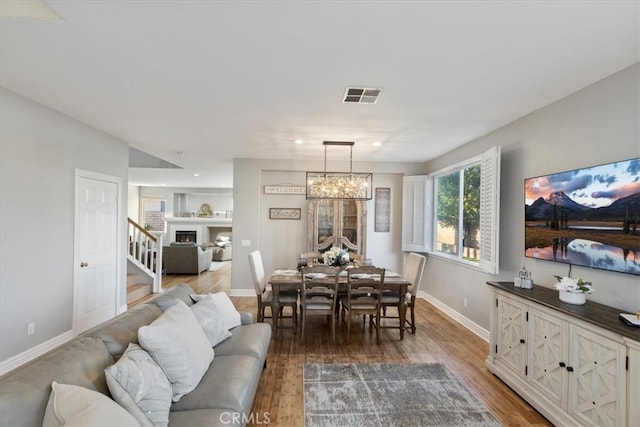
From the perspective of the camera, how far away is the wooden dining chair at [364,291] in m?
3.76

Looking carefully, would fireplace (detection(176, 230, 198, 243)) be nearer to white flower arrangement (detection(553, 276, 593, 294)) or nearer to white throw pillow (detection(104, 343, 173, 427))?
white throw pillow (detection(104, 343, 173, 427))

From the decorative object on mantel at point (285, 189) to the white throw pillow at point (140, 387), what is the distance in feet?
15.0

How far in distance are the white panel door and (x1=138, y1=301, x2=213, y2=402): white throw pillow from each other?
2720 millimetres

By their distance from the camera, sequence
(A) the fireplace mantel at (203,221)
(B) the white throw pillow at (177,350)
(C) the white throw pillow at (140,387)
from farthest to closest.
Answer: (A) the fireplace mantel at (203,221)
(B) the white throw pillow at (177,350)
(C) the white throw pillow at (140,387)

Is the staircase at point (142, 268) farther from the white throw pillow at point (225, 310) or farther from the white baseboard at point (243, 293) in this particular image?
the white throw pillow at point (225, 310)

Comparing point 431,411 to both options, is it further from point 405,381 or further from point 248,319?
point 248,319

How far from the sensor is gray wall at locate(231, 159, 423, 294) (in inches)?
236

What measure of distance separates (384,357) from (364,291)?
750 millimetres

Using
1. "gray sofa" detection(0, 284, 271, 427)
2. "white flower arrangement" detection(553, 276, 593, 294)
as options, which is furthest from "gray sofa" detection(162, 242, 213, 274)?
"white flower arrangement" detection(553, 276, 593, 294)

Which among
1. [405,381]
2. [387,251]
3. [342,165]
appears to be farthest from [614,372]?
[342,165]

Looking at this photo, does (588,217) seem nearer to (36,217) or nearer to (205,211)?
(36,217)

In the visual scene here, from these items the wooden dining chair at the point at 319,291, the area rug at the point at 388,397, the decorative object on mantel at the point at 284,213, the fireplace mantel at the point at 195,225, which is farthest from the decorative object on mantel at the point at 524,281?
the fireplace mantel at the point at 195,225

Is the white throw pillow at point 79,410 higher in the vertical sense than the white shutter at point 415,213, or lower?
lower

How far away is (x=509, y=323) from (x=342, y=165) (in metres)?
4.05
